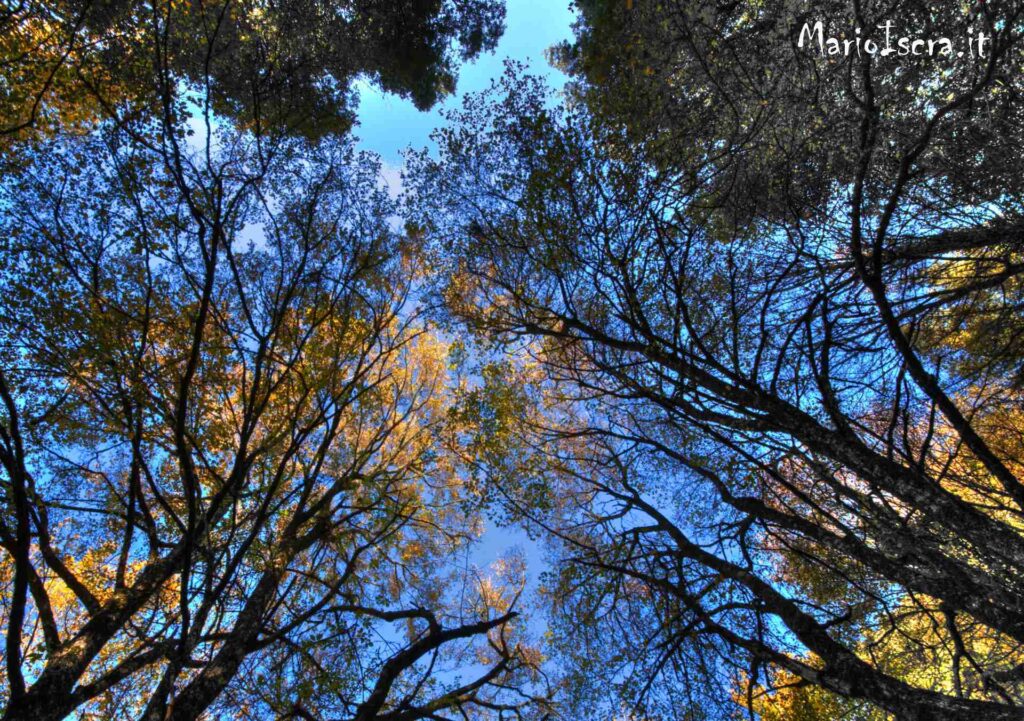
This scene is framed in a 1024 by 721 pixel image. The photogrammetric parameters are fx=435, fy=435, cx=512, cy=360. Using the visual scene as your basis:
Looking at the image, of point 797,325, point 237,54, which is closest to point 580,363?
point 797,325

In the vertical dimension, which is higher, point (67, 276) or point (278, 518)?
point (67, 276)

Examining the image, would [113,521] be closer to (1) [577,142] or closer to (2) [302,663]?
(2) [302,663]

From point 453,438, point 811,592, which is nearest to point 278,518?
point 453,438

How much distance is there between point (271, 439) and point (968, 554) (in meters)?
8.92

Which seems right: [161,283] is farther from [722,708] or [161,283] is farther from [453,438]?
[722,708]

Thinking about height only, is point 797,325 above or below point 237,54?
below

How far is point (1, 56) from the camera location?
5.57 m

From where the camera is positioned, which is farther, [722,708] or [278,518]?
[278,518]

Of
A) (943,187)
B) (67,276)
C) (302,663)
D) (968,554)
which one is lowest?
(302,663)

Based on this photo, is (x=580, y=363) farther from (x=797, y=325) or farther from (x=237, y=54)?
(x=237, y=54)

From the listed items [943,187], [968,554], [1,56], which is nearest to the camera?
[968,554]

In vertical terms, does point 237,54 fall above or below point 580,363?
above

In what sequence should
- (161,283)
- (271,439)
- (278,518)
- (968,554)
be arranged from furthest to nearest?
1. (278,518)
2. (161,283)
3. (271,439)
4. (968,554)

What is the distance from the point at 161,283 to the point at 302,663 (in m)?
6.57
